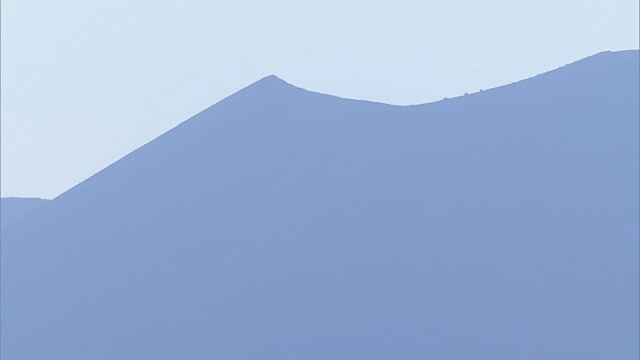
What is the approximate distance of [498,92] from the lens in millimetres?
27531

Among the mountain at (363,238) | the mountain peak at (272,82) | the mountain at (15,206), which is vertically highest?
the mountain peak at (272,82)

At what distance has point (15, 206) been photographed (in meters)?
44.6

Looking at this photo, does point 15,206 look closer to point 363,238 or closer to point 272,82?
point 272,82

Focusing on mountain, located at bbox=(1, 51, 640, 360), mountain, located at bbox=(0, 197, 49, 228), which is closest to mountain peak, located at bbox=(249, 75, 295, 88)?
mountain, located at bbox=(1, 51, 640, 360)

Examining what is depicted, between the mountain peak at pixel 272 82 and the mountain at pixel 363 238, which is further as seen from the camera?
the mountain peak at pixel 272 82

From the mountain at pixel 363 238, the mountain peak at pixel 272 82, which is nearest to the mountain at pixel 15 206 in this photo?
the mountain at pixel 363 238

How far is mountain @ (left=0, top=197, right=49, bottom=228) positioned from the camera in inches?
1703

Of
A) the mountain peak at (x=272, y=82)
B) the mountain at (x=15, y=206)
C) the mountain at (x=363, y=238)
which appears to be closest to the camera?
the mountain at (x=363, y=238)

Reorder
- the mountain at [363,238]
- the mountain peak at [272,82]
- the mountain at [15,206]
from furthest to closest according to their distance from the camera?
the mountain at [15,206] → the mountain peak at [272,82] → the mountain at [363,238]

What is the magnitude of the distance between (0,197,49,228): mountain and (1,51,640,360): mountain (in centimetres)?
1279

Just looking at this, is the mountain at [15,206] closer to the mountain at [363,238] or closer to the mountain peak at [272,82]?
the mountain at [363,238]

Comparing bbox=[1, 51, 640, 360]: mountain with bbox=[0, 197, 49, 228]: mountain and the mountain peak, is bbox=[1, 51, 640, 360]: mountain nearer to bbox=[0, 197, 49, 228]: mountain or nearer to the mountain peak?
the mountain peak

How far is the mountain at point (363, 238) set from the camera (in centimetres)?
2169

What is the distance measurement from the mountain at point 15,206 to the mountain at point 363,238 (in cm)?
1279
